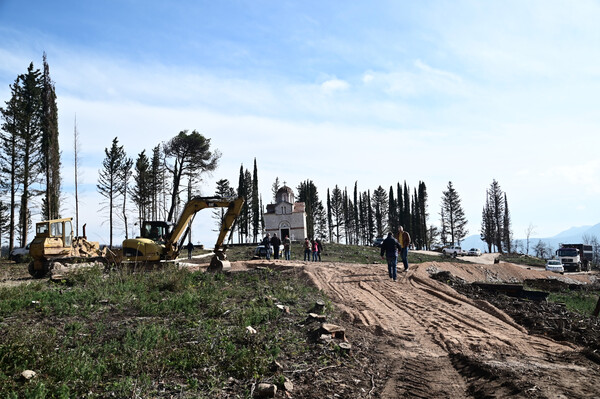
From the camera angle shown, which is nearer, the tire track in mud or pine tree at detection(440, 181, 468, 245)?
the tire track in mud

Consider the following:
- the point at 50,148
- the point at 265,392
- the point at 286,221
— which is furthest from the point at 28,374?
the point at 286,221

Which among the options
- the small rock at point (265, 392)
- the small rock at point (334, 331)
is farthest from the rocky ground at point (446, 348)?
the small rock at point (265, 392)

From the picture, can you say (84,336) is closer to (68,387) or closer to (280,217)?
(68,387)

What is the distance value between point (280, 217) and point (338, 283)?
44.9 m

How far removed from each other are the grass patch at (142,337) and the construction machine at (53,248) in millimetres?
7709

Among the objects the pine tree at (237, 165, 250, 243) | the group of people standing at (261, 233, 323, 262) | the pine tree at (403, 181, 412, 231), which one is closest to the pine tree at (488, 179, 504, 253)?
the pine tree at (403, 181, 412, 231)

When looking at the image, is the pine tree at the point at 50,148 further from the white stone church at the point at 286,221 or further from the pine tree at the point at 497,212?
the pine tree at the point at 497,212

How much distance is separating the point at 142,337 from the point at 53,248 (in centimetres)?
1438

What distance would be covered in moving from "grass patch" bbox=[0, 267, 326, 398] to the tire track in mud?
1639mm

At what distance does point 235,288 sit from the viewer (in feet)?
36.9

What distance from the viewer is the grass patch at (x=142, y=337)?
5133mm

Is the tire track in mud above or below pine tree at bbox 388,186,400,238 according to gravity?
below

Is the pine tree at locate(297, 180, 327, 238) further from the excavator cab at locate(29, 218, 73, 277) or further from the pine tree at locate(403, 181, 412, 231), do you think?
the excavator cab at locate(29, 218, 73, 277)

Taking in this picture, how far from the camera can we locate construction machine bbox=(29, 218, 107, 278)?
58.5 feet
